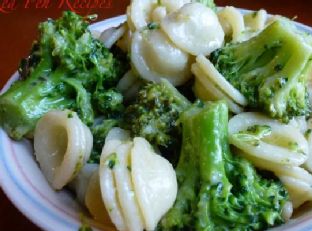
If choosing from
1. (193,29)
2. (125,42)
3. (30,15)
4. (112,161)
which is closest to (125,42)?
(125,42)

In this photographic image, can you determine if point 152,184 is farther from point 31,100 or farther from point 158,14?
point 158,14

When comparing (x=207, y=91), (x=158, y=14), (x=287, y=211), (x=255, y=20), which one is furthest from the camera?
(x=255, y=20)

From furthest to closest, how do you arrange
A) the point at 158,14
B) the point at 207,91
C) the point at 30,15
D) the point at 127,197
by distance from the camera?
the point at 30,15 < the point at 158,14 < the point at 207,91 < the point at 127,197

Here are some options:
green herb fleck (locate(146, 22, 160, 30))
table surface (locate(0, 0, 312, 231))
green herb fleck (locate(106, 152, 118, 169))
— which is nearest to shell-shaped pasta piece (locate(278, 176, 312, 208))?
green herb fleck (locate(106, 152, 118, 169))

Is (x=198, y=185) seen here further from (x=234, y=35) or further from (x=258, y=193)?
(x=234, y=35)

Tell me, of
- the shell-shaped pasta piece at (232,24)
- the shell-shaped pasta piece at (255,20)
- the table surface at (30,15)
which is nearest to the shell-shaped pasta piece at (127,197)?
the shell-shaped pasta piece at (232,24)

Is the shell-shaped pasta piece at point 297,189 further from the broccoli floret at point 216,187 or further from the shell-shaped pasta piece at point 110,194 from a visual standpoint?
the shell-shaped pasta piece at point 110,194
